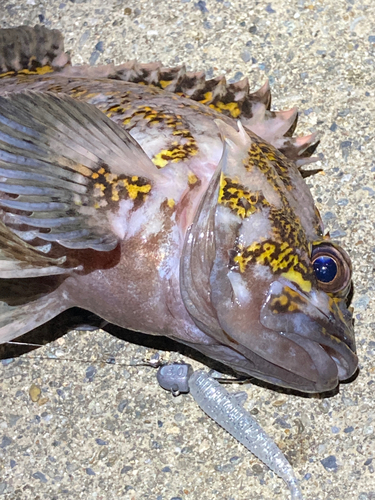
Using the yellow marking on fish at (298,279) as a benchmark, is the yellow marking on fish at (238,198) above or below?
above

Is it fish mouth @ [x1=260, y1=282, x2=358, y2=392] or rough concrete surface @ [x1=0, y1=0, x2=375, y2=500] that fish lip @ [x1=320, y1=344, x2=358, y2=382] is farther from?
rough concrete surface @ [x1=0, y1=0, x2=375, y2=500]

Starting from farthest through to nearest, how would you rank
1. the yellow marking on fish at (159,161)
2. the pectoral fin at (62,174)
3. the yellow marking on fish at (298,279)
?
the yellow marking on fish at (159,161), the yellow marking on fish at (298,279), the pectoral fin at (62,174)

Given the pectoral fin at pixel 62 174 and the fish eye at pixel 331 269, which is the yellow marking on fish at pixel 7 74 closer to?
the pectoral fin at pixel 62 174

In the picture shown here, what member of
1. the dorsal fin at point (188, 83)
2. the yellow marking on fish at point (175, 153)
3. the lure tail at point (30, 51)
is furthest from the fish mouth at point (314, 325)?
the lure tail at point (30, 51)

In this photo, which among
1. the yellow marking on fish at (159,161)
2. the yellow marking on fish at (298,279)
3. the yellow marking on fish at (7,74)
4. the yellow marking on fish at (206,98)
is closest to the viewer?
the yellow marking on fish at (298,279)

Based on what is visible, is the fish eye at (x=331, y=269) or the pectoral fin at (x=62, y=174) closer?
the pectoral fin at (x=62, y=174)

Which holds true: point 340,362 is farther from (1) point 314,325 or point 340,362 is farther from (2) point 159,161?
(2) point 159,161

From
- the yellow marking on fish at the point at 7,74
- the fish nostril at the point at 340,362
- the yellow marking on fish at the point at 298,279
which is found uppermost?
the yellow marking on fish at the point at 7,74
